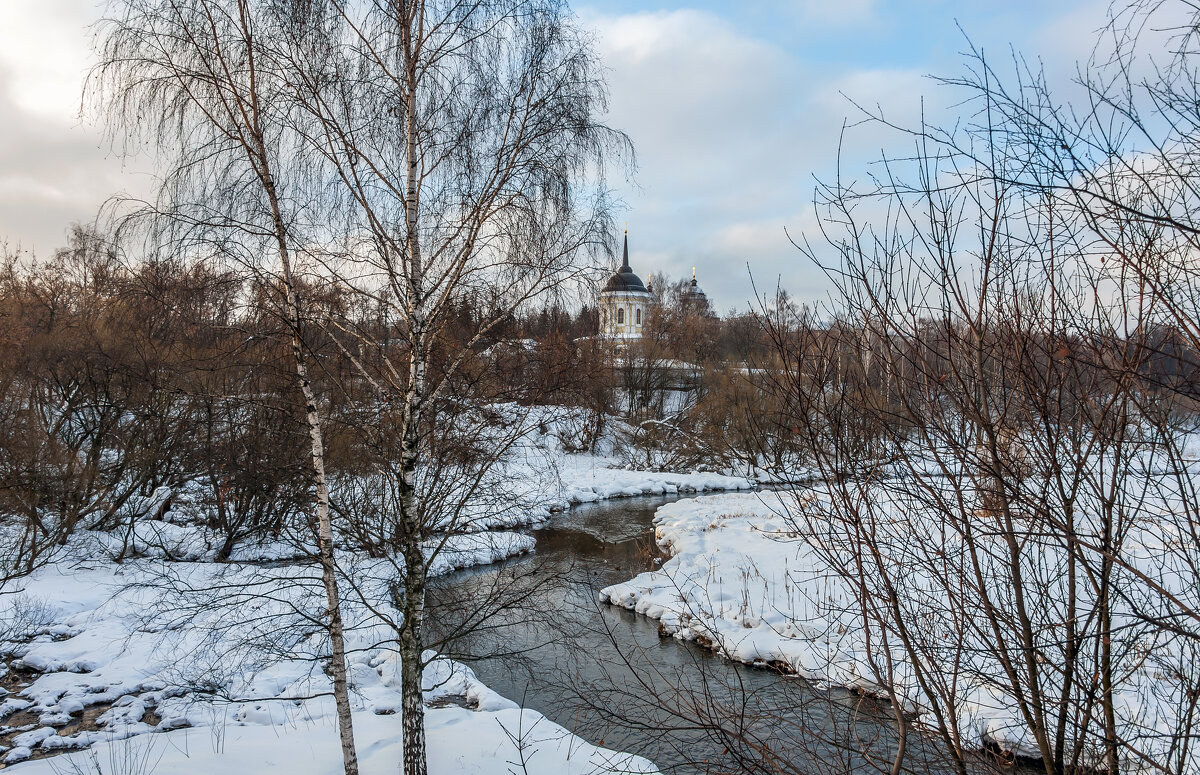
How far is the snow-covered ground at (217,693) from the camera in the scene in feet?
19.0

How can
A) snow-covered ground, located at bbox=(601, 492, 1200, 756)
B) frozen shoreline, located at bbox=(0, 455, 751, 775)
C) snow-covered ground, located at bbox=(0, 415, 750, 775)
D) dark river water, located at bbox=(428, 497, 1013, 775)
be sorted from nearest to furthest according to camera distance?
dark river water, located at bbox=(428, 497, 1013, 775) < snow-covered ground, located at bbox=(0, 415, 750, 775) < frozen shoreline, located at bbox=(0, 455, 751, 775) < snow-covered ground, located at bbox=(601, 492, 1200, 756)

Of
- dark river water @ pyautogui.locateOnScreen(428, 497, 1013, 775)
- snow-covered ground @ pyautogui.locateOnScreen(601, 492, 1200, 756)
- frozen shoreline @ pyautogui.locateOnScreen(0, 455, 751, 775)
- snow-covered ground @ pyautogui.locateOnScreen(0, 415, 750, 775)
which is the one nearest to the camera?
dark river water @ pyautogui.locateOnScreen(428, 497, 1013, 775)

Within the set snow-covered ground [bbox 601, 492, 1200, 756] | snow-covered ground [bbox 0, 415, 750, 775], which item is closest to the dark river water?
snow-covered ground [bbox 601, 492, 1200, 756]

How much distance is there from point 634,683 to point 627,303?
19.4 m

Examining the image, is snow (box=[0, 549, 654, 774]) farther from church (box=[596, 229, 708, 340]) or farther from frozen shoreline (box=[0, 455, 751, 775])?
church (box=[596, 229, 708, 340])

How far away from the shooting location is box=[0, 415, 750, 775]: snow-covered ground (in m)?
5.80

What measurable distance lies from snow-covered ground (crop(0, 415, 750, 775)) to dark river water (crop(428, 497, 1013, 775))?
46 cm

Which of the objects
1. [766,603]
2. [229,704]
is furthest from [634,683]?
[229,704]

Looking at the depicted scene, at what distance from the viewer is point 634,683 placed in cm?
786

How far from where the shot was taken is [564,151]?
230 inches

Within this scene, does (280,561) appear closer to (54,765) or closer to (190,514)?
(190,514)

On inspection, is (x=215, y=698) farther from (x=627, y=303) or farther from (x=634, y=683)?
(x=627, y=303)

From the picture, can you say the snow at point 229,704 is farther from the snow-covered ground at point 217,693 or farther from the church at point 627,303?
the church at point 627,303

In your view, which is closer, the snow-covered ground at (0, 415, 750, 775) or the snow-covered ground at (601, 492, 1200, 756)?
the snow-covered ground at (0, 415, 750, 775)
